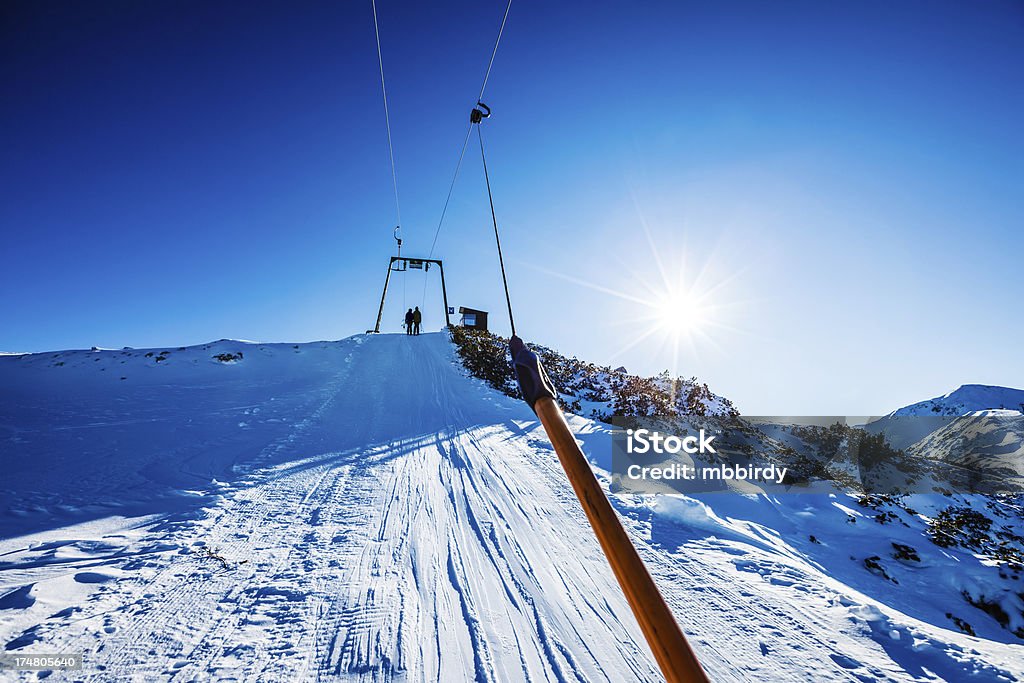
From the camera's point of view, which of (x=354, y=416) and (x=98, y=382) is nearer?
(x=354, y=416)

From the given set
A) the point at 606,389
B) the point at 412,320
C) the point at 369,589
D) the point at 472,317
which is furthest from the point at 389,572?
the point at 472,317

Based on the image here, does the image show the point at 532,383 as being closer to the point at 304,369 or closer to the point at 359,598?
the point at 359,598

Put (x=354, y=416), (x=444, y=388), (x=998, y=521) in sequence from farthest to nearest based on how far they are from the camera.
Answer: (x=444, y=388), (x=354, y=416), (x=998, y=521)

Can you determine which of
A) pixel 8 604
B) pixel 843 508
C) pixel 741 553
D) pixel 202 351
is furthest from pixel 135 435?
pixel 202 351

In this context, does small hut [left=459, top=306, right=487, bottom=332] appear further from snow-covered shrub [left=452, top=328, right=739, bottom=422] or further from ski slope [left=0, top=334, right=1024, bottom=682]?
ski slope [left=0, top=334, right=1024, bottom=682]

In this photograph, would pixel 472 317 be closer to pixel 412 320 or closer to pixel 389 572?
pixel 412 320

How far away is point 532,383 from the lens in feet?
4.58

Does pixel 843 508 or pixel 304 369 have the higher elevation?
pixel 304 369

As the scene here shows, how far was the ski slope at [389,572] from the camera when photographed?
2178 millimetres

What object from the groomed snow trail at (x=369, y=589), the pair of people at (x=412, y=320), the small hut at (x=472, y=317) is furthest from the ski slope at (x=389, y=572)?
the small hut at (x=472, y=317)

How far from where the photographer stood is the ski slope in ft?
7.14

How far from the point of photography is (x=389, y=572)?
2.91 meters

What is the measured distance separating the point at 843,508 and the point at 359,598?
6.43 meters

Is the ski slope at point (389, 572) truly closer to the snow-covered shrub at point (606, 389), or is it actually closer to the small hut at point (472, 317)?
the snow-covered shrub at point (606, 389)
